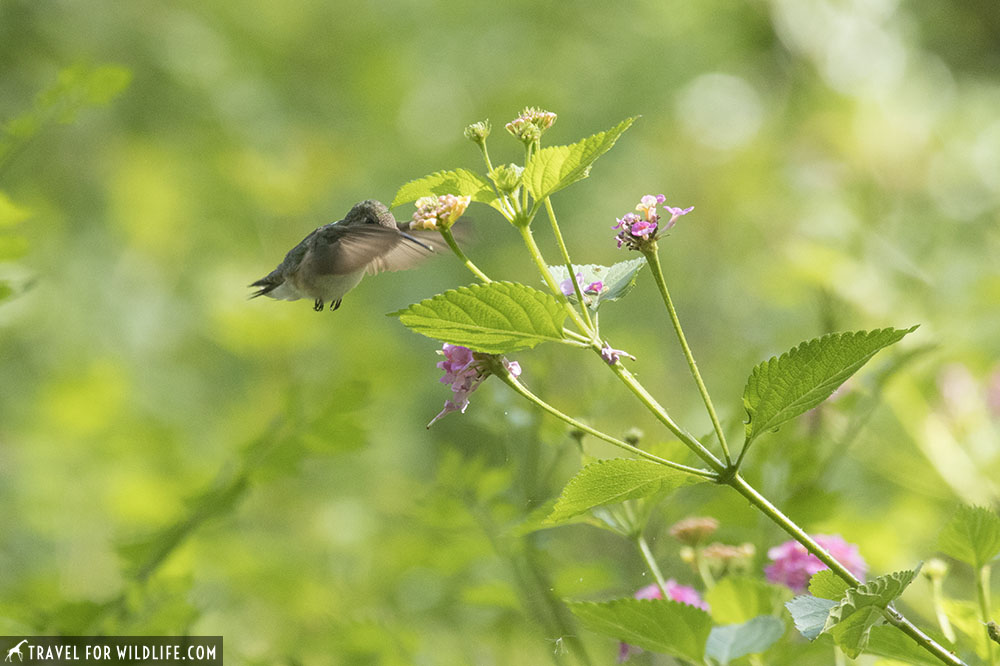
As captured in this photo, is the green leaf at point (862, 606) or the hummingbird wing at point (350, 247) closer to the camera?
the green leaf at point (862, 606)

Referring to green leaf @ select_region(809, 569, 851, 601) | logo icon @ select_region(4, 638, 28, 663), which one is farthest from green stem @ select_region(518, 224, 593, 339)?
logo icon @ select_region(4, 638, 28, 663)

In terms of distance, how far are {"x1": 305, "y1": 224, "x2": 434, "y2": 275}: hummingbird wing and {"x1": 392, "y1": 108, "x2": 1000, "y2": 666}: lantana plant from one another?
0.26 m

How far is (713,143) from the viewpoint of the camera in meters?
5.55

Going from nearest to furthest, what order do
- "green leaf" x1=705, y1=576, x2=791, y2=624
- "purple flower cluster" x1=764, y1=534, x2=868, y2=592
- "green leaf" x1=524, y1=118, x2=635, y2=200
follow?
1. "green leaf" x1=524, y1=118, x2=635, y2=200
2. "green leaf" x1=705, y1=576, x2=791, y2=624
3. "purple flower cluster" x1=764, y1=534, x2=868, y2=592

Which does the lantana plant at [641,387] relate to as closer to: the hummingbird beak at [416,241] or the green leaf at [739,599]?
the green leaf at [739,599]

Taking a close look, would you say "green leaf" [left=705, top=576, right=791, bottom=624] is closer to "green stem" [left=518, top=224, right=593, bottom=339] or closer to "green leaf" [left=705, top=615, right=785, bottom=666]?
"green leaf" [left=705, top=615, right=785, bottom=666]

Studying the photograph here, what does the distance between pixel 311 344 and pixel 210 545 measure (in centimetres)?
154

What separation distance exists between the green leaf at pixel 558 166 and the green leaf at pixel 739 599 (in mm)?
392

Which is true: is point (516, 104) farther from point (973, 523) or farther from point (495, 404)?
point (973, 523)

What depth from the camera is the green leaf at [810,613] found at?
22.9 inches

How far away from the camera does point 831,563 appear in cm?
60

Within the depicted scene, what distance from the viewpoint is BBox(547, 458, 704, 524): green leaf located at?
0.64 meters

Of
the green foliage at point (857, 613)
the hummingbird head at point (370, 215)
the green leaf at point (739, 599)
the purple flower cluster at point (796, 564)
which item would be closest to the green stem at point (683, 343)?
the green foliage at point (857, 613)

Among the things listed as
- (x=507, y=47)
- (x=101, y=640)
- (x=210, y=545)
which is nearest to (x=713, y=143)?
(x=507, y=47)
